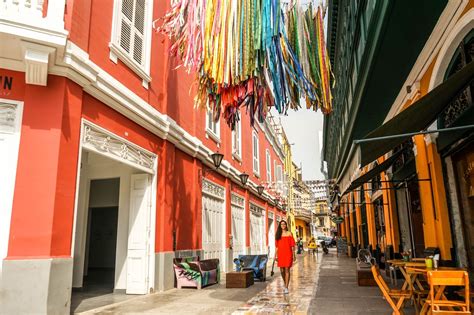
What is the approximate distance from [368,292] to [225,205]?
7.37 meters

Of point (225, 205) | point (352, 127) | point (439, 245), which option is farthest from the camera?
point (225, 205)

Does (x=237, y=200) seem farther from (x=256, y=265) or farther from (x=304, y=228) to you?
(x=304, y=228)

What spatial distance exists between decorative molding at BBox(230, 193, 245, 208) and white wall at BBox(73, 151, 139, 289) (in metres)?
7.12

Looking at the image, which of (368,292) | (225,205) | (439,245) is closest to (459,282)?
(439,245)

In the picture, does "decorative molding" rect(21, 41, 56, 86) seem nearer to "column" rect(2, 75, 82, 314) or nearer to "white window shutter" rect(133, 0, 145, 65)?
"column" rect(2, 75, 82, 314)

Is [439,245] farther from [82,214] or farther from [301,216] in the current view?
[301,216]

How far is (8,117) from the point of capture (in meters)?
5.84

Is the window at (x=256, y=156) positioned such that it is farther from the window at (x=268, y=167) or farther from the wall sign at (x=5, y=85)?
the wall sign at (x=5, y=85)

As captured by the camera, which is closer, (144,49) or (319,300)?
(319,300)

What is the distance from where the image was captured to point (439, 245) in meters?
7.06

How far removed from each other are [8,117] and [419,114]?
236 inches

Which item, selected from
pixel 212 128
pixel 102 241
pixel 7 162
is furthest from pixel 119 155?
pixel 212 128

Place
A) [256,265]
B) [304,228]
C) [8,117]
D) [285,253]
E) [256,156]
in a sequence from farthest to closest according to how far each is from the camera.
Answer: [304,228]
[256,156]
[256,265]
[285,253]
[8,117]

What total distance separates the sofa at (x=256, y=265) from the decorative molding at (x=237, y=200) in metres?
4.69
